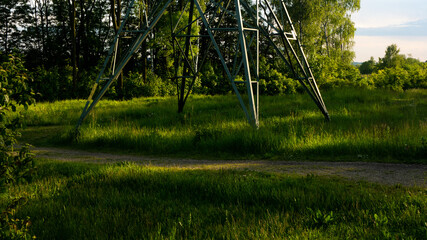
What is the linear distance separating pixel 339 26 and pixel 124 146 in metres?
38.6

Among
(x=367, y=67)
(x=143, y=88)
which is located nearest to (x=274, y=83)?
(x=143, y=88)

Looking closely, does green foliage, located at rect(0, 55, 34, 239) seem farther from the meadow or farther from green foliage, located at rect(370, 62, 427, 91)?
green foliage, located at rect(370, 62, 427, 91)

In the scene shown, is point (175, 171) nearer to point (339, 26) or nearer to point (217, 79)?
point (217, 79)

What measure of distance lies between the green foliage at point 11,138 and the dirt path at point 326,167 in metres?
4.32

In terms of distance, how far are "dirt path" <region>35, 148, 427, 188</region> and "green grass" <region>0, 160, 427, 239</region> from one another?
2.15 feet

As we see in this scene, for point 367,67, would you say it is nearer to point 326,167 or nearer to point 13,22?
point 13,22

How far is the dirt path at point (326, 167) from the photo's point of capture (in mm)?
6301

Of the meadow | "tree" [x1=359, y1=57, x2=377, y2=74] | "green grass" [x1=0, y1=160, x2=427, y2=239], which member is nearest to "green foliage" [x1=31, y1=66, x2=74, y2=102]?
the meadow

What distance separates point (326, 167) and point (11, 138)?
576 centimetres

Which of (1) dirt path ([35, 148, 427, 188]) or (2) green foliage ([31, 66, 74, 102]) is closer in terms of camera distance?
(1) dirt path ([35, 148, 427, 188])

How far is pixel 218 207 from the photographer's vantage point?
4809mm

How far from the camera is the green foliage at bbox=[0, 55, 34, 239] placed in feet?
10.6

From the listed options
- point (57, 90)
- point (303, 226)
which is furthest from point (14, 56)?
point (57, 90)

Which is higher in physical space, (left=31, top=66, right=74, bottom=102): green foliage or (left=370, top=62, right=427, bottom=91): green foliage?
(left=31, top=66, right=74, bottom=102): green foliage
